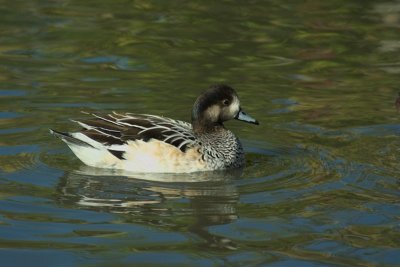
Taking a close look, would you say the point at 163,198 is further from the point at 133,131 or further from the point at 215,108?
the point at 215,108

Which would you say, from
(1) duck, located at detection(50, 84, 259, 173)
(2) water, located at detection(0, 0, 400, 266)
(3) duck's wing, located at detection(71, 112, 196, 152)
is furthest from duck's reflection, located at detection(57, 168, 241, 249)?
(3) duck's wing, located at detection(71, 112, 196, 152)

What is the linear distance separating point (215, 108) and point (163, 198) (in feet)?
6.45

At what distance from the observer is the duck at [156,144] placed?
12445mm

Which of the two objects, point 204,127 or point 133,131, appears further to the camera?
point 204,127

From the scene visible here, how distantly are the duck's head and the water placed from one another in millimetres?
597

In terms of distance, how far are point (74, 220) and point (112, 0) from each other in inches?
398

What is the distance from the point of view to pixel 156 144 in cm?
1248

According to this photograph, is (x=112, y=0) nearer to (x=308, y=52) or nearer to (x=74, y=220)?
(x=308, y=52)

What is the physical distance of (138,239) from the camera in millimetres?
10125

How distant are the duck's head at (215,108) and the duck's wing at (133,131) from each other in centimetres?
34

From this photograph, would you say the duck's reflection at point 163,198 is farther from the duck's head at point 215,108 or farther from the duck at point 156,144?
the duck's head at point 215,108

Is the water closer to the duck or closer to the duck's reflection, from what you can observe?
the duck's reflection

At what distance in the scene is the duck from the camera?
12.4 meters

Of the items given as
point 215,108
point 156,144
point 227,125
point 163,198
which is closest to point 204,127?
point 215,108
